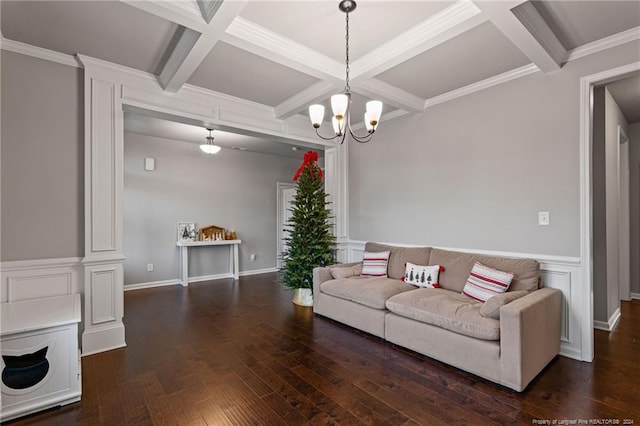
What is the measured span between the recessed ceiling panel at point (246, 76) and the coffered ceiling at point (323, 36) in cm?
2

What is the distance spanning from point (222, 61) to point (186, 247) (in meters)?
3.73

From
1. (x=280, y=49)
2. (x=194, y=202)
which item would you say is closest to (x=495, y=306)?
(x=280, y=49)

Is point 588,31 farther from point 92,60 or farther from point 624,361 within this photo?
point 92,60

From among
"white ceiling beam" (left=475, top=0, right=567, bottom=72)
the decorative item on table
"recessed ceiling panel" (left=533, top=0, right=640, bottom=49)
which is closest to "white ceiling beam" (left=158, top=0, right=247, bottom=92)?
"white ceiling beam" (left=475, top=0, right=567, bottom=72)

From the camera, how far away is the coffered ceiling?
2.21 meters

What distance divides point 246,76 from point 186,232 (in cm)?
364

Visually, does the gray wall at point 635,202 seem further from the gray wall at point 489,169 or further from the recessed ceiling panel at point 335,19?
the recessed ceiling panel at point 335,19

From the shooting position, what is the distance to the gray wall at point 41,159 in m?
2.66

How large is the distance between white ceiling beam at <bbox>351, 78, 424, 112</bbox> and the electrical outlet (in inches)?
71.4

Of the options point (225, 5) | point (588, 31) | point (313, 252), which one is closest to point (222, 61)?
point (225, 5)

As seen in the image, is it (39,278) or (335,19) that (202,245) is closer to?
(39,278)

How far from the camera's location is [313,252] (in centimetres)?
444

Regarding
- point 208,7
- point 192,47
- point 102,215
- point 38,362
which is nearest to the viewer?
point 38,362

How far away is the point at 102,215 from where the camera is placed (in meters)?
2.96
